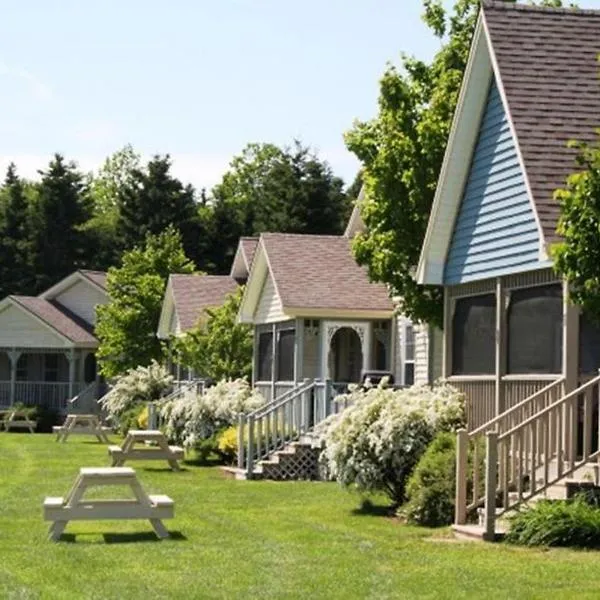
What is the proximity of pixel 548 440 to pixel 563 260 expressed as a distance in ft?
10.6

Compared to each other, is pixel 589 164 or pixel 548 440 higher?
pixel 589 164

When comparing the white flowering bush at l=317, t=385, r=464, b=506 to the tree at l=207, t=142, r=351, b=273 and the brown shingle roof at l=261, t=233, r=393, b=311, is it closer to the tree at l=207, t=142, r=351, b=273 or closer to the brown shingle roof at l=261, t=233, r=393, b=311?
the brown shingle roof at l=261, t=233, r=393, b=311

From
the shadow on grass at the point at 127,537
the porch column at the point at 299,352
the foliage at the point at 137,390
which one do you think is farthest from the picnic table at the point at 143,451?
the foliage at the point at 137,390

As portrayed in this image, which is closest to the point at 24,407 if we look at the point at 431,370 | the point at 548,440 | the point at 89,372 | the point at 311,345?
the point at 89,372

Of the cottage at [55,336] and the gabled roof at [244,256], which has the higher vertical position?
the gabled roof at [244,256]

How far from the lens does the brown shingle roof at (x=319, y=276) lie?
112ft

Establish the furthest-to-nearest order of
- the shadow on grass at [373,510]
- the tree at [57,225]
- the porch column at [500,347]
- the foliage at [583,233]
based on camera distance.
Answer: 1. the tree at [57,225]
2. the porch column at [500,347]
3. the shadow on grass at [373,510]
4. the foliage at [583,233]

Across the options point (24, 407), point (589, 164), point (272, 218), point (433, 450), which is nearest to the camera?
point (589, 164)

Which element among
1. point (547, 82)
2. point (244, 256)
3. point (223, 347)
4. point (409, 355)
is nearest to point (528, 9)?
point (547, 82)

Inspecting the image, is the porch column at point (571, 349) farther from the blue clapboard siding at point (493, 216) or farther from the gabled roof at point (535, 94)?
the blue clapboard siding at point (493, 216)

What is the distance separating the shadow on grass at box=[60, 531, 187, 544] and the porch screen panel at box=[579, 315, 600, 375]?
5.93 m

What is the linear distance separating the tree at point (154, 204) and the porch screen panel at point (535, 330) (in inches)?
2391

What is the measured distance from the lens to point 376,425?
21.0 metres

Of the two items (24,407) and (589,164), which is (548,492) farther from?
(24,407)
